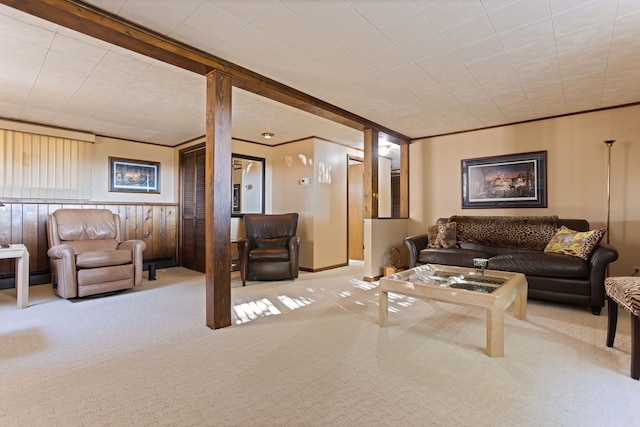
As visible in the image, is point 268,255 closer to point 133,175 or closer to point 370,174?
point 370,174

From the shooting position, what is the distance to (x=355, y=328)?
109 inches

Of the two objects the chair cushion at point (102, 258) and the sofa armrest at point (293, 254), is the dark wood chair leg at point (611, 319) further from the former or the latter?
the chair cushion at point (102, 258)

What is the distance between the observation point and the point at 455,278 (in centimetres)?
299

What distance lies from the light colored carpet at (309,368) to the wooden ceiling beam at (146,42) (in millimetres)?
2214

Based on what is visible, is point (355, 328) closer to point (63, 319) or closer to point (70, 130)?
point (63, 319)

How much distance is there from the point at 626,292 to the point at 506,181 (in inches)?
122

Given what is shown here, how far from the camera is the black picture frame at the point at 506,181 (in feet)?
15.1

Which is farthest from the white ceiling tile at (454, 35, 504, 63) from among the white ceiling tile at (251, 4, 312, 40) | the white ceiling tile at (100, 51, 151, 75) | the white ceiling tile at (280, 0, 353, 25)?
the white ceiling tile at (100, 51, 151, 75)

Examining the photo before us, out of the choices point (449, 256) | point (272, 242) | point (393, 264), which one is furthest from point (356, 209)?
point (449, 256)

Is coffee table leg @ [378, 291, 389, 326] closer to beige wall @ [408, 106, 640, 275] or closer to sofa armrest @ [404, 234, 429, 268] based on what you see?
sofa armrest @ [404, 234, 429, 268]

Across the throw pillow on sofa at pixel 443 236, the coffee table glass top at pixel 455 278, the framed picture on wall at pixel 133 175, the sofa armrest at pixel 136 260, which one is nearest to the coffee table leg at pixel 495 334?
the coffee table glass top at pixel 455 278

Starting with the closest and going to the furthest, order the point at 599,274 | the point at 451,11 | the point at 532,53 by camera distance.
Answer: the point at 451,11 → the point at 532,53 → the point at 599,274

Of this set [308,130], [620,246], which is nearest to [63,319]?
[308,130]

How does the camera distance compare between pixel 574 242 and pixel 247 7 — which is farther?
pixel 574 242
